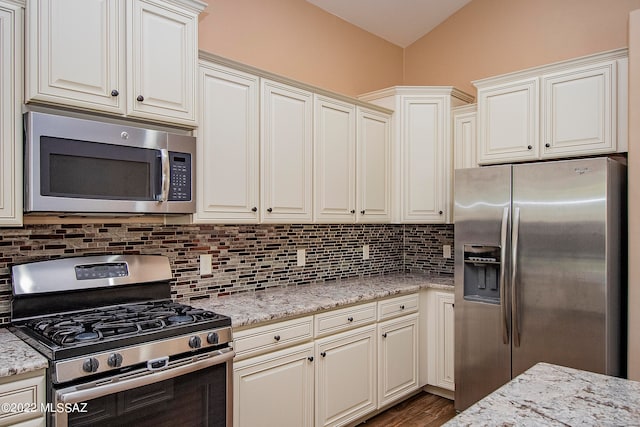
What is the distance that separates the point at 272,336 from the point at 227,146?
1.02 m

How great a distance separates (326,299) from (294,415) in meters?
0.64

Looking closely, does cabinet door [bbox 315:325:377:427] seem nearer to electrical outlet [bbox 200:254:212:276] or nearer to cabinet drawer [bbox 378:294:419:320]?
cabinet drawer [bbox 378:294:419:320]

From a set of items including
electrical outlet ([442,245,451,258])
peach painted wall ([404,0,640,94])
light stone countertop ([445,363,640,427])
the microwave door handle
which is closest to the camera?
light stone countertop ([445,363,640,427])

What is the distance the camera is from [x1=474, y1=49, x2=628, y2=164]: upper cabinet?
2.72m

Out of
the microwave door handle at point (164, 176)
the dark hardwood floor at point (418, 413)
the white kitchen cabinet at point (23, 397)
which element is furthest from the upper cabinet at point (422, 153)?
the white kitchen cabinet at point (23, 397)

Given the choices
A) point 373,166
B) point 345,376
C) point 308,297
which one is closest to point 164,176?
point 308,297

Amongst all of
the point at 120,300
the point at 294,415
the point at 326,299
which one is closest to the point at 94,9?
the point at 120,300

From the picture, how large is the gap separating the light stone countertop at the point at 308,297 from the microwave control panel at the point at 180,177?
1.99ft

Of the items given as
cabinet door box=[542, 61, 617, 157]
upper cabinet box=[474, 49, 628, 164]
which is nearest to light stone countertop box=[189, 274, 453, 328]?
upper cabinet box=[474, 49, 628, 164]

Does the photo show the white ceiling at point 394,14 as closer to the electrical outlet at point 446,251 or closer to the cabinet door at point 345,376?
the electrical outlet at point 446,251

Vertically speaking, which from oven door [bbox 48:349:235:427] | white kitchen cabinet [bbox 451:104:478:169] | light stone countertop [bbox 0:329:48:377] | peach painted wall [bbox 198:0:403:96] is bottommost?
oven door [bbox 48:349:235:427]

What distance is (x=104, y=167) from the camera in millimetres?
1955

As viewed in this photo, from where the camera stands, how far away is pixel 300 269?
10.6ft

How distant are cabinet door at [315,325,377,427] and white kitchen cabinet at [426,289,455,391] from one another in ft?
2.06
